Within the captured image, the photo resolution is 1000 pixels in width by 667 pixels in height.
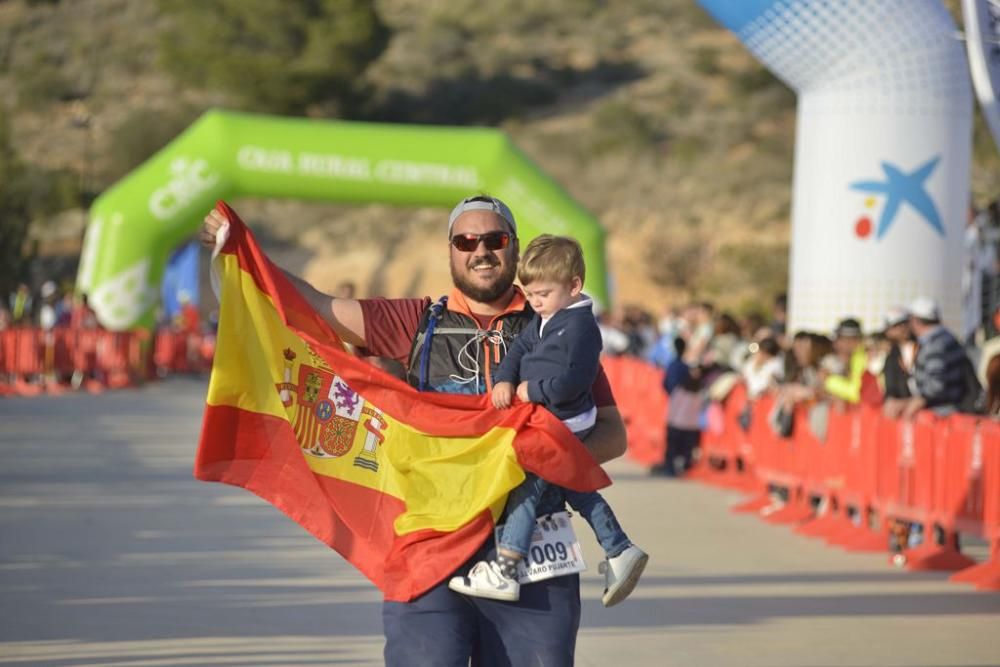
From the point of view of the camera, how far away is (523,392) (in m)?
5.33

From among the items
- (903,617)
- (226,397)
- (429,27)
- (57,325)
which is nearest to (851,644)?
(903,617)

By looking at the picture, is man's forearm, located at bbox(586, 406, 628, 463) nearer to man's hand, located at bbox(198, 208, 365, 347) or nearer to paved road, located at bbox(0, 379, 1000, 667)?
man's hand, located at bbox(198, 208, 365, 347)

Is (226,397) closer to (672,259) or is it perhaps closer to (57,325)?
(57,325)

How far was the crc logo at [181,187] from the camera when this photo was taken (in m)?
30.5

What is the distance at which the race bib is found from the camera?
5281 millimetres

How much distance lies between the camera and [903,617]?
10.3 meters

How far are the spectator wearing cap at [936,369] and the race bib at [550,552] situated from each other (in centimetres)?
754

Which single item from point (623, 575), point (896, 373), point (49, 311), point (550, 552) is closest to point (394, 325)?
point (550, 552)

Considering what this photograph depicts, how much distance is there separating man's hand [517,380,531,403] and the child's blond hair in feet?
0.97

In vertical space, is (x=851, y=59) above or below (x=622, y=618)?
above

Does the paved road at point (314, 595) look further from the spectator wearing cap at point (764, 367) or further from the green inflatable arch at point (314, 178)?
the green inflatable arch at point (314, 178)

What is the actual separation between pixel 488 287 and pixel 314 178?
2558 cm

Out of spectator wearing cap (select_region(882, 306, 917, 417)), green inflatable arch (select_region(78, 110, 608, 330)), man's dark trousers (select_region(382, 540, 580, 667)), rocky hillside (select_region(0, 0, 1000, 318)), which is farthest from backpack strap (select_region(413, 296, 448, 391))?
rocky hillside (select_region(0, 0, 1000, 318))

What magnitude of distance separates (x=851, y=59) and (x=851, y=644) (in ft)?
33.5
